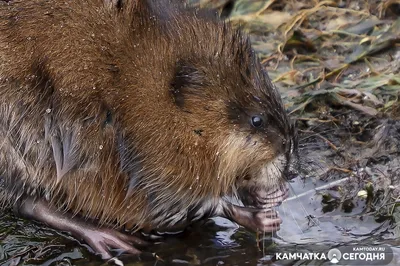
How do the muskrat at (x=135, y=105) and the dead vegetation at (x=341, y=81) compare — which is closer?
the muskrat at (x=135, y=105)

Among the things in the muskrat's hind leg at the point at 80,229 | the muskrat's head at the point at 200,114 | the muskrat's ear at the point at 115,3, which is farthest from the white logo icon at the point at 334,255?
the muskrat's ear at the point at 115,3

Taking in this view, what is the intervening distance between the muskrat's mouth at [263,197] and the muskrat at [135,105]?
0.20m

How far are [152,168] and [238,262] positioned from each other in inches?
23.4

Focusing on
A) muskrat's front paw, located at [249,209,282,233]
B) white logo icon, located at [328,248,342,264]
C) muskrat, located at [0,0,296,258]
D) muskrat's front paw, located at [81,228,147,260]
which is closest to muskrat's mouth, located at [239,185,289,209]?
muskrat's front paw, located at [249,209,282,233]

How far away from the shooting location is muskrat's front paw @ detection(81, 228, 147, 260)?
3992mm

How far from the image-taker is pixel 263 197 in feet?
13.8

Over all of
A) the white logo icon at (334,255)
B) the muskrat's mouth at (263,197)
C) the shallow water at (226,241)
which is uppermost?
the muskrat's mouth at (263,197)

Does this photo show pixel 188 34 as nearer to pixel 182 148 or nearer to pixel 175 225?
pixel 182 148

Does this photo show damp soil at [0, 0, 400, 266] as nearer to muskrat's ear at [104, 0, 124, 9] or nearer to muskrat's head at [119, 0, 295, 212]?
muskrat's head at [119, 0, 295, 212]

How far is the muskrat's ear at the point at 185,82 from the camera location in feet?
12.5

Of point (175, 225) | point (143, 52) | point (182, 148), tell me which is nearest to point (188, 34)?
point (143, 52)

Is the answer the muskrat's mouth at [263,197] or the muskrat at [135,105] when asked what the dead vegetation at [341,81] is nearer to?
the muskrat's mouth at [263,197]

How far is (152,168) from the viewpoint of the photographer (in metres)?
3.84

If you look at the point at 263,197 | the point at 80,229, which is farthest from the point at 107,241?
the point at 263,197
